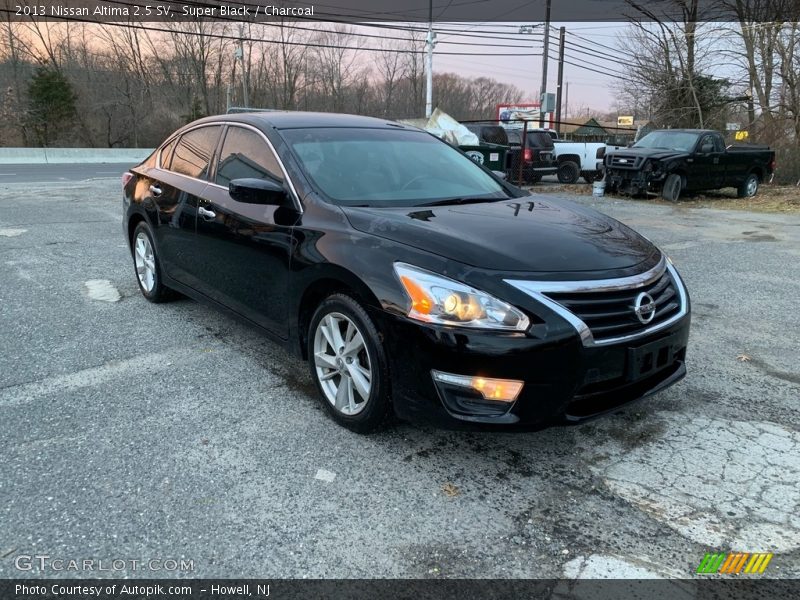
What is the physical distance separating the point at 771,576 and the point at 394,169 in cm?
288

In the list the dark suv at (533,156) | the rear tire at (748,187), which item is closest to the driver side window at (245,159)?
the dark suv at (533,156)

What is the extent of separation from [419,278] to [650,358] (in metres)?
1.17

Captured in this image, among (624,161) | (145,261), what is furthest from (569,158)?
(145,261)

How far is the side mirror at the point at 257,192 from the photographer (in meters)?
3.36

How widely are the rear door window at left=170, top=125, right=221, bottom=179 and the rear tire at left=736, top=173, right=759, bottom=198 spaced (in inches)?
609

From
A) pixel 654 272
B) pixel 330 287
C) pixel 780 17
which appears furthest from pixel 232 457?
pixel 780 17

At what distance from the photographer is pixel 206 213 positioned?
4125 mm

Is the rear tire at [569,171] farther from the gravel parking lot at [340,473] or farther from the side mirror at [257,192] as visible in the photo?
the side mirror at [257,192]

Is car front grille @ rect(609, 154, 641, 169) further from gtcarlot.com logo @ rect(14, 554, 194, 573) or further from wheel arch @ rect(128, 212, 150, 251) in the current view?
gtcarlot.com logo @ rect(14, 554, 194, 573)

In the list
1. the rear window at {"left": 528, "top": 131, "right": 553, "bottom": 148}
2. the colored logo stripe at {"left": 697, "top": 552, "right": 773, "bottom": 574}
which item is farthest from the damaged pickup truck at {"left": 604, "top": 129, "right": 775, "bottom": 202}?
the colored logo stripe at {"left": 697, "top": 552, "right": 773, "bottom": 574}

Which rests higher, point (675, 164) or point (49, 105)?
point (49, 105)

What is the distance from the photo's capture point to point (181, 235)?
4.52 meters

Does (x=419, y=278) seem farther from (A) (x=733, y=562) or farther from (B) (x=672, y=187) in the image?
(B) (x=672, y=187)

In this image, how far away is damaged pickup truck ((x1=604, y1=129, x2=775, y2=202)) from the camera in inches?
556
